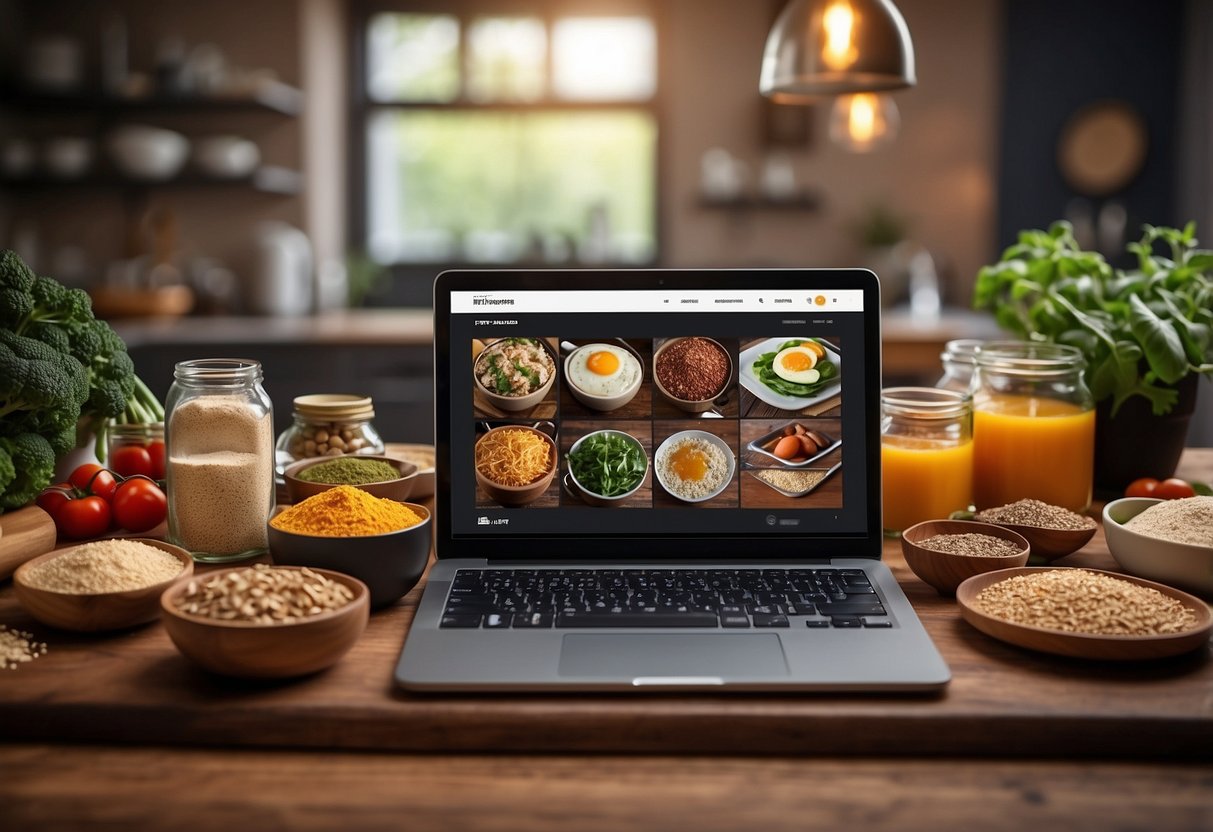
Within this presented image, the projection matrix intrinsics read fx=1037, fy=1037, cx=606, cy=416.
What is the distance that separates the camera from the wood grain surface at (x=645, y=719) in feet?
2.72

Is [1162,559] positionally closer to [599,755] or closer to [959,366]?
[959,366]

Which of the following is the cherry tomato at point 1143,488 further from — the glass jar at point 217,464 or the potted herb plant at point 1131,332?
the glass jar at point 217,464

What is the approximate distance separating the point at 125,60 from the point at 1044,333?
13.7 feet

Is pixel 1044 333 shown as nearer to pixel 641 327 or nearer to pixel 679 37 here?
pixel 641 327

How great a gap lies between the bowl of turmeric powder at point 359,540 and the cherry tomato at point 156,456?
1.54ft

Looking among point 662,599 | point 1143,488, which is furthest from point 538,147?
point 662,599

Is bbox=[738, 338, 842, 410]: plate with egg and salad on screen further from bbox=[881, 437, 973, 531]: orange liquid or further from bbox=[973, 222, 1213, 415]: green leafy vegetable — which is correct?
bbox=[973, 222, 1213, 415]: green leafy vegetable

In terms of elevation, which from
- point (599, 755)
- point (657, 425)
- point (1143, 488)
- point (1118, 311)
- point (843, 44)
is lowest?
point (599, 755)

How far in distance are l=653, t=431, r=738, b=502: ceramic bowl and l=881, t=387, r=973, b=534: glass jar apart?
9.7 inches

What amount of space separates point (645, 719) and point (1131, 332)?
99 cm

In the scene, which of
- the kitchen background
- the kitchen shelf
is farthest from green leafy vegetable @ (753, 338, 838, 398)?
the kitchen shelf

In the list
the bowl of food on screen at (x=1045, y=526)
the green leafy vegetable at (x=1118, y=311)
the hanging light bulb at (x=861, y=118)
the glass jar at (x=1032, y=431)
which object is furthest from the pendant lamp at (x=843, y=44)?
the hanging light bulb at (x=861, y=118)

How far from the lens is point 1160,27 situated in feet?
15.1

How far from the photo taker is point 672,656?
910 mm
